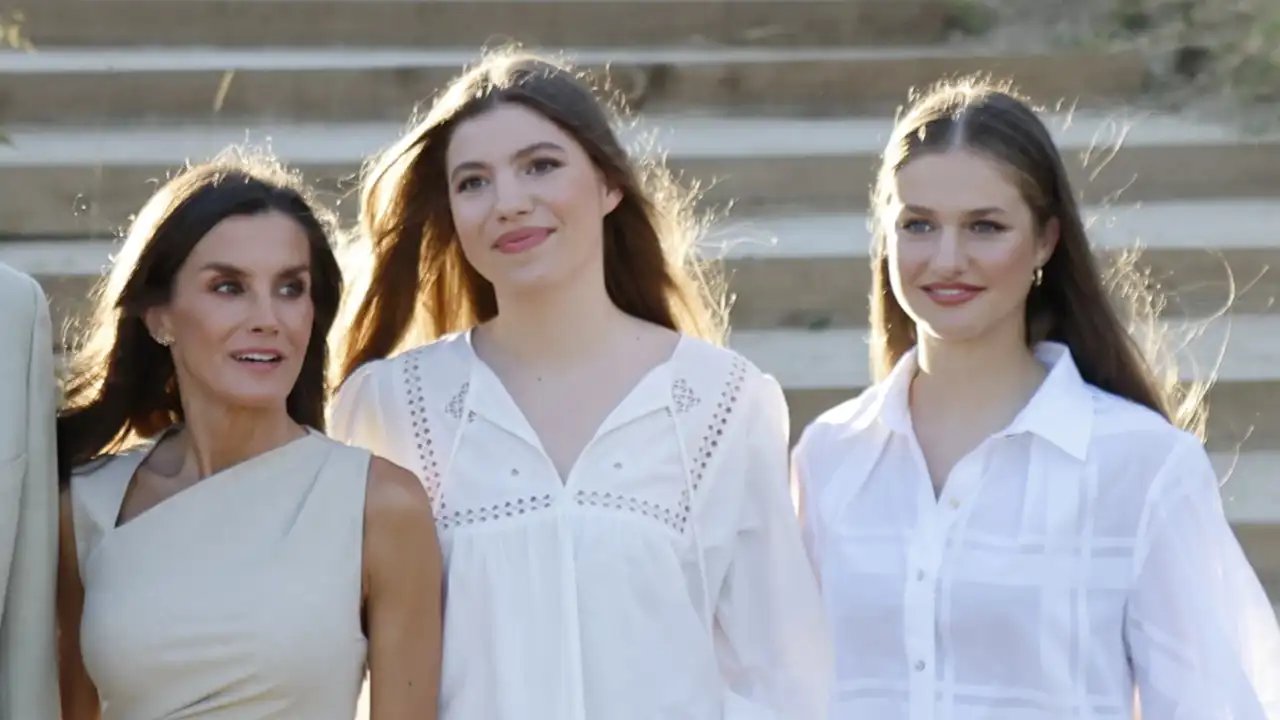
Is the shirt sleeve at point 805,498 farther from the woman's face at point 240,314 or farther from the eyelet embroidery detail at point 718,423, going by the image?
the woman's face at point 240,314

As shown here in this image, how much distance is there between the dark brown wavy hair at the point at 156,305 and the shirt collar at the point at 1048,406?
2.70 feet

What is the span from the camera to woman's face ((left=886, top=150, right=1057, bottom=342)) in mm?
2445

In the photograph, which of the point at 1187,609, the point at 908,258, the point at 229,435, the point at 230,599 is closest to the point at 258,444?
the point at 229,435

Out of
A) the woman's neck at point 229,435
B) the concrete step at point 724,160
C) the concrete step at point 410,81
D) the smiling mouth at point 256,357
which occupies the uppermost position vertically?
the concrete step at point 410,81

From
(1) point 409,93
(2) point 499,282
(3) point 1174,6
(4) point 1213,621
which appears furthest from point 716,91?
(4) point 1213,621

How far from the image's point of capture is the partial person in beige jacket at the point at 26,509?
2215 mm

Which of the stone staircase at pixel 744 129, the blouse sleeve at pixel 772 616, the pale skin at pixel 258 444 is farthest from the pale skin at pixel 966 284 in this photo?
the stone staircase at pixel 744 129

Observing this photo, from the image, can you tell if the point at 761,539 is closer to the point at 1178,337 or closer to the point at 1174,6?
the point at 1178,337

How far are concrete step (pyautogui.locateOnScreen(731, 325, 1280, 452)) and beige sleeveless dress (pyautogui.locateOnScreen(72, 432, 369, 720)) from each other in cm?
203

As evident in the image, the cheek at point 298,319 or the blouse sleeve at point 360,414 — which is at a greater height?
the cheek at point 298,319

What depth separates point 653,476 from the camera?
97.3 inches

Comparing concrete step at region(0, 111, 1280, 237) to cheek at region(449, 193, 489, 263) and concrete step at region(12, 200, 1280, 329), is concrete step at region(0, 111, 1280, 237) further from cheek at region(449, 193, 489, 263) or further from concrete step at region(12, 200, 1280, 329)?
cheek at region(449, 193, 489, 263)

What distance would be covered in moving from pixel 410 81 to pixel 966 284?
3.41 m

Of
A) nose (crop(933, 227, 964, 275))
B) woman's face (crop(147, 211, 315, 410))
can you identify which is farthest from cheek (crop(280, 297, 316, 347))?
nose (crop(933, 227, 964, 275))
